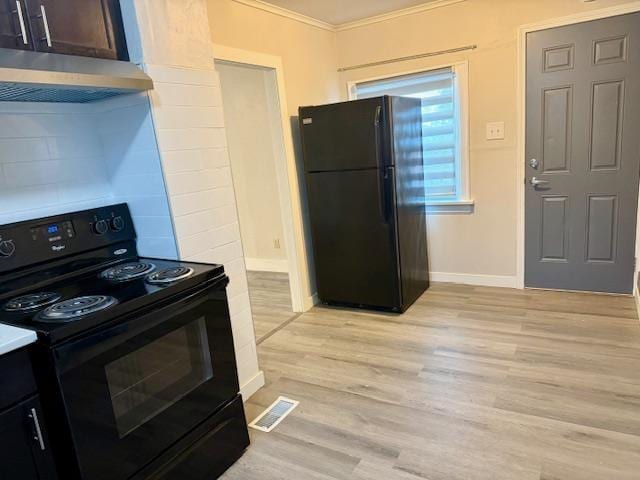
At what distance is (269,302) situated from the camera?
396cm

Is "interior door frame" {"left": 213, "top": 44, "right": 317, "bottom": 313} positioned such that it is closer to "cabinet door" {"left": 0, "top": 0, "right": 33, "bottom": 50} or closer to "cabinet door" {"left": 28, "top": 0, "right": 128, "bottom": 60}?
"cabinet door" {"left": 28, "top": 0, "right": 128, "bottom": 60}

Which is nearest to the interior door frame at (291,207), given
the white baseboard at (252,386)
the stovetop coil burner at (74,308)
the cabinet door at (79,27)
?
the white baseboard at (252,386)

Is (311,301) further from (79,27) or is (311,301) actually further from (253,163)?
(79,27)

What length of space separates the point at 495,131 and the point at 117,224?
286 cm

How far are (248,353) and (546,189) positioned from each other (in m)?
2.58

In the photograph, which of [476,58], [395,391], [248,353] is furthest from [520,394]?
[476,58]

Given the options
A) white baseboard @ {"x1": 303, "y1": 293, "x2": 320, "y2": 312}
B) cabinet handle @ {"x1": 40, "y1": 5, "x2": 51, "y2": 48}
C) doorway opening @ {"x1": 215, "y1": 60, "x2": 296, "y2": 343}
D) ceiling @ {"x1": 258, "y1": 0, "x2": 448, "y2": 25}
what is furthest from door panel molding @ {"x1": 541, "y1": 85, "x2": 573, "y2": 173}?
cabinet handle @ {"x1": 40, "y1": 5, "x2": 51, "y2": 48}

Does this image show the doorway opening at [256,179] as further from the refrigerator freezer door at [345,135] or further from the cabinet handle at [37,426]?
the cabinet handle at [37,426]

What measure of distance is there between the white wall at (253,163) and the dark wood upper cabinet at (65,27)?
103 inches

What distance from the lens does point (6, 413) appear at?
3.88 feet

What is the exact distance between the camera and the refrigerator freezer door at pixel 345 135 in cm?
308

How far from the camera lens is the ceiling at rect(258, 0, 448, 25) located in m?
3.20

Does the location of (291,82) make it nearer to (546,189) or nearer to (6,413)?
(546,189)

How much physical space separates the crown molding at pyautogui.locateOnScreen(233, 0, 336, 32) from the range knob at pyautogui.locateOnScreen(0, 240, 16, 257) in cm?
208
